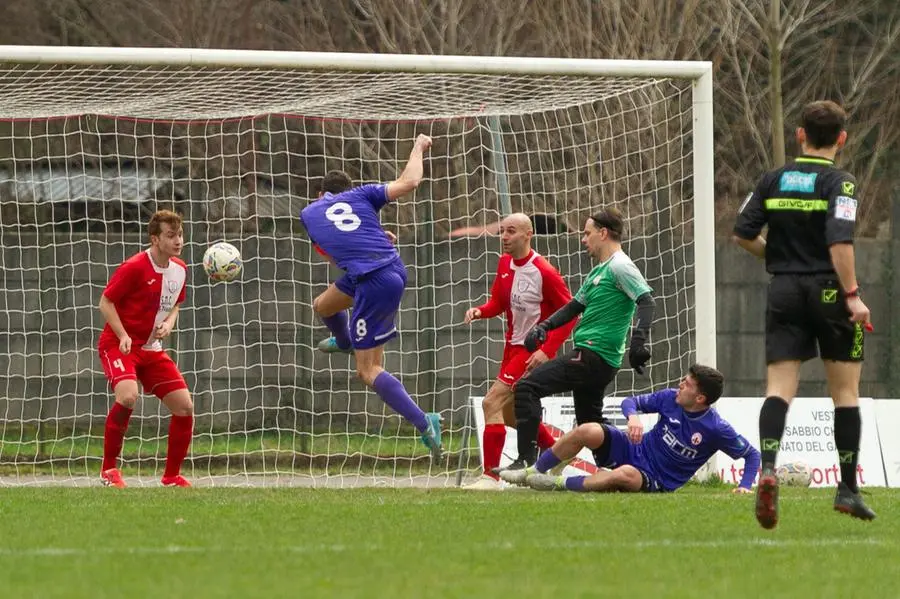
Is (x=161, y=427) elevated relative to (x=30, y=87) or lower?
lower

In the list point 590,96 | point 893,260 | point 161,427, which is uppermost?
point 590,96

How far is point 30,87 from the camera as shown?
12766 millimetres

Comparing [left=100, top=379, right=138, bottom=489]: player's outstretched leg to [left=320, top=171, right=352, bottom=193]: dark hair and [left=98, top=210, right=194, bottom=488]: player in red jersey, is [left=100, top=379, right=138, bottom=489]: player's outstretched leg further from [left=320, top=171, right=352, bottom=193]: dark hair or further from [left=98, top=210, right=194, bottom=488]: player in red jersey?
[left=320, top=171, right=352, bottom=193]: dark hair

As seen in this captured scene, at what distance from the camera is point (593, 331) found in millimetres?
10883

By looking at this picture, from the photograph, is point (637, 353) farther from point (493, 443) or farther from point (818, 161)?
point (818, 161)

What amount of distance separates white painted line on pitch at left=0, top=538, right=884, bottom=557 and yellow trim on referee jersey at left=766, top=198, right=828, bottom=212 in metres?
1.57

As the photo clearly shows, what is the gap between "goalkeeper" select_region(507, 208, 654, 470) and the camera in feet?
35.5

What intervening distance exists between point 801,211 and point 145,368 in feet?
17.4

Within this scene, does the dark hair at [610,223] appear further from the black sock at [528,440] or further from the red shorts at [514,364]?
the black sock at [528,440]

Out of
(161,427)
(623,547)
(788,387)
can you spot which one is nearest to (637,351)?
(788,387)

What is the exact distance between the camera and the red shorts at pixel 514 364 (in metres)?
11.6

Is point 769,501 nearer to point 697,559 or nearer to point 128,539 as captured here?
point 697,559

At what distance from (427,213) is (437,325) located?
109 cm

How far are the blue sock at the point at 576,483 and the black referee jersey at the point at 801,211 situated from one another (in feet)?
9.39
